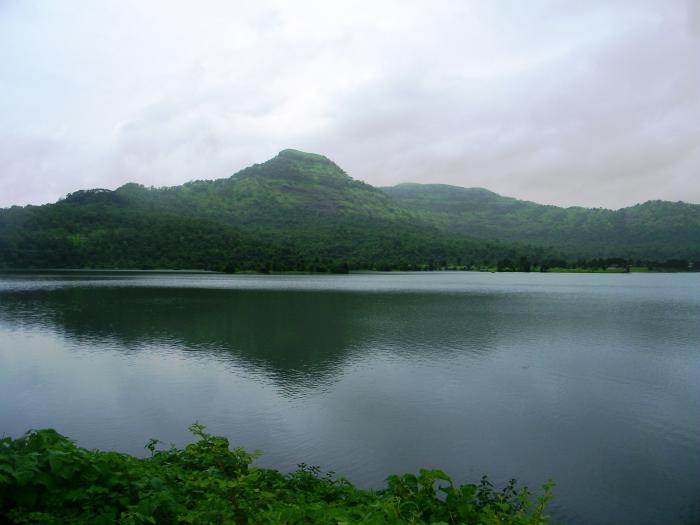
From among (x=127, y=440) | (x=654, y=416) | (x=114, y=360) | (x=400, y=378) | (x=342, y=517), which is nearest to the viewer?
(x=342, y=517)

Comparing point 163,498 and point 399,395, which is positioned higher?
point 163,498

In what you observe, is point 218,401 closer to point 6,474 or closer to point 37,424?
point 37,424

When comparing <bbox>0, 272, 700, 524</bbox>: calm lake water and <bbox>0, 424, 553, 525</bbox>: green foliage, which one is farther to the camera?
<bbox>0, 272, 700, 524</bbox>: calm lake water

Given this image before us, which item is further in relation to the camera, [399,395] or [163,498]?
[399,395]

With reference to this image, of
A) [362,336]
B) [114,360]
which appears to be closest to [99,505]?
[114,360]

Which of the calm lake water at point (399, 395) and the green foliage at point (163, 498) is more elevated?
the green foliage at point (163, 498)

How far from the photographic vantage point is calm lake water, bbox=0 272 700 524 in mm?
13891

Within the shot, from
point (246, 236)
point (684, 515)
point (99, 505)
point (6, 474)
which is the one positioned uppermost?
point (246, 236)

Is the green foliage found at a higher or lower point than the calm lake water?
higher

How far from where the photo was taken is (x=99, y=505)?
7.12 metres

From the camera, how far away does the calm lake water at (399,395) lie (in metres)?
13.9

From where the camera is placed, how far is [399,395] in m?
21.3

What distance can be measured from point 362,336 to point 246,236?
157633 mm

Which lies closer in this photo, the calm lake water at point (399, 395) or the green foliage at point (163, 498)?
the green foliage at point (163, 498)
